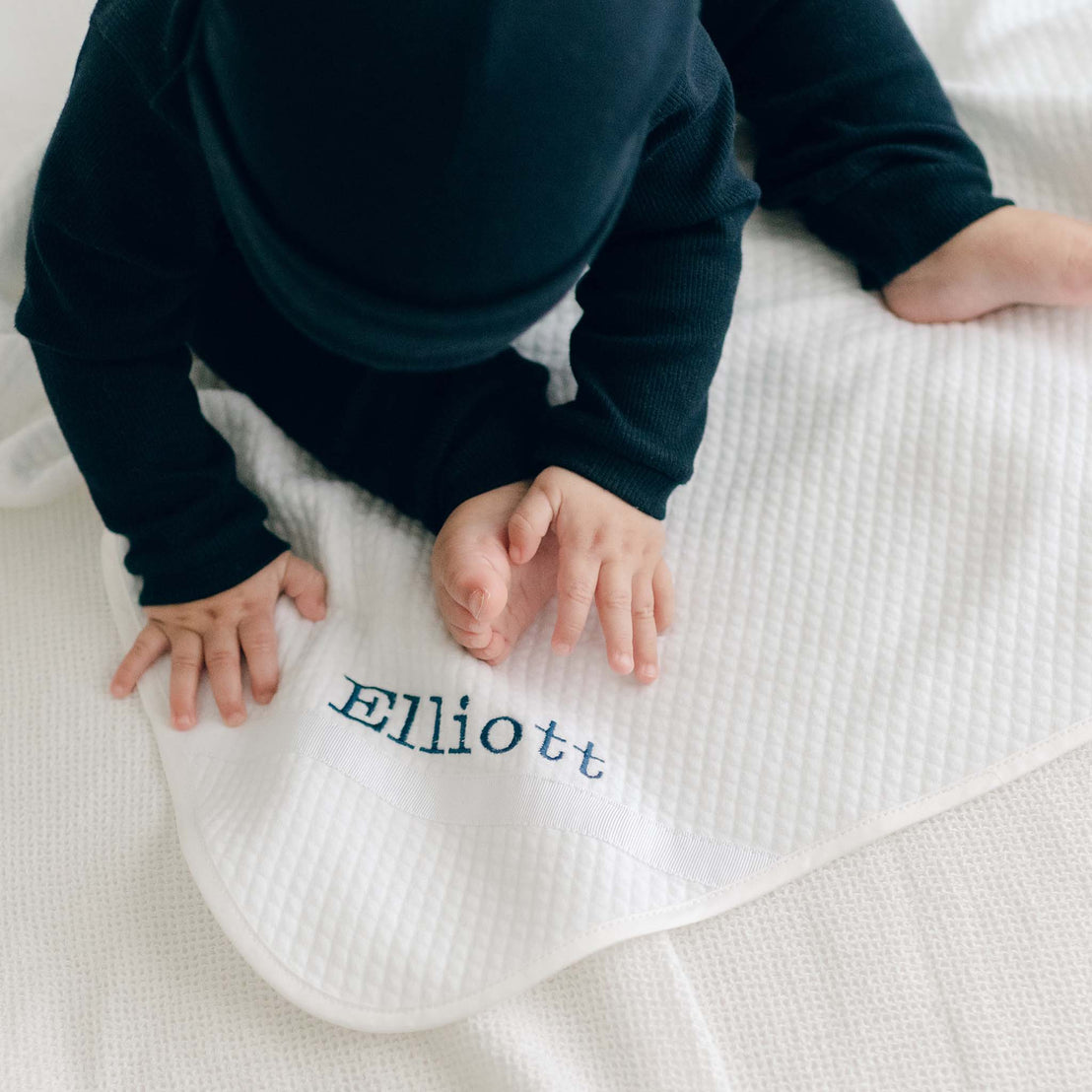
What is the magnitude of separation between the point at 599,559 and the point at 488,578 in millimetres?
77

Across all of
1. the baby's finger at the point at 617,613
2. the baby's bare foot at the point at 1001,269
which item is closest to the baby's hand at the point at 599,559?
the baby's finger at the point at 617,613

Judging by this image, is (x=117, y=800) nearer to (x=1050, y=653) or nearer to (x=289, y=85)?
(x=289, y=85)

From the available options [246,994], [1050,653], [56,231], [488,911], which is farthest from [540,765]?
[56,231]

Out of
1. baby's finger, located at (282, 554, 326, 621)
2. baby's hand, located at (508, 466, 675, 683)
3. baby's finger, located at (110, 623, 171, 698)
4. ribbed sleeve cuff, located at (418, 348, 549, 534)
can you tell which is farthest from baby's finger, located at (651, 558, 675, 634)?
baby's finger, located at (110, 623, 171, 698)

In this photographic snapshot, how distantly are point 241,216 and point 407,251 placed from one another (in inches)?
3.3

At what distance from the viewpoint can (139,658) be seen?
0.70m

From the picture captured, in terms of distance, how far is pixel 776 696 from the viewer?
66cm

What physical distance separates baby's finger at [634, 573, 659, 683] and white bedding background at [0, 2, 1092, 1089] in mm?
35

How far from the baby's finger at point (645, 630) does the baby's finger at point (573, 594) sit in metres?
0.03

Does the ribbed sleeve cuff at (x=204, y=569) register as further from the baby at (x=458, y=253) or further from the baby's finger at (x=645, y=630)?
the baby's finger at (x=645, y=630)

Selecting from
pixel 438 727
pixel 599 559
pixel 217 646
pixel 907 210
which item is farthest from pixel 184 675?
pixel 907 210

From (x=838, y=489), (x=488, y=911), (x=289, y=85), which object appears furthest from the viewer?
(x=838, y=489)

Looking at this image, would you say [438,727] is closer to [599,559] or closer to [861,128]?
[599,559]

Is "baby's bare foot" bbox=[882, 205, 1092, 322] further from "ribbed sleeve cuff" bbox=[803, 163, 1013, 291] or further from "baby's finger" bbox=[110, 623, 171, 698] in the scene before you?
"baby's finger" bbox=[110, 623, 171, 698]
